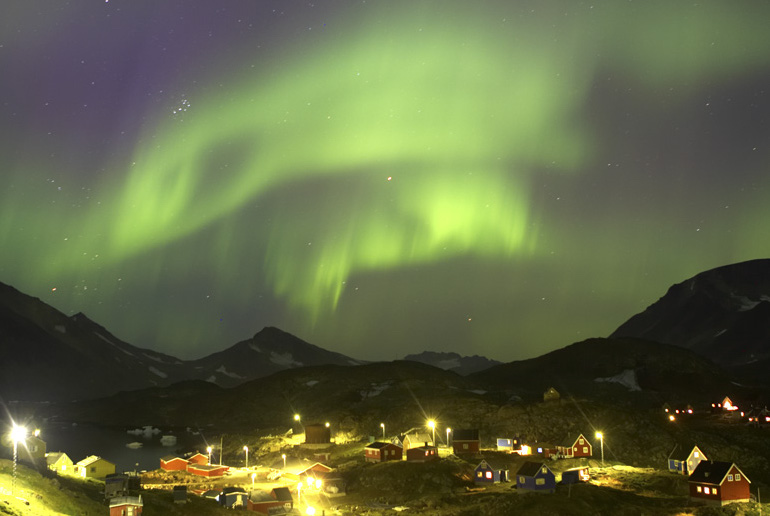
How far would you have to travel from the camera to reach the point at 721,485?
7419 centimetres

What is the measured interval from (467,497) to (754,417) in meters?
77.9

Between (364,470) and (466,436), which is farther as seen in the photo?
(466,436)

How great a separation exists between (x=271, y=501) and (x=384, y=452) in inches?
1318

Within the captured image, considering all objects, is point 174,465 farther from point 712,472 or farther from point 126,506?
point 712,472

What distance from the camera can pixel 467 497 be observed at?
3270 inches

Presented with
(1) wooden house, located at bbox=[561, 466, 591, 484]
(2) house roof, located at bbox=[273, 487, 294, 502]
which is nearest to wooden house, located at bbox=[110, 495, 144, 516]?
(2) house roof, located at bbox=[273, 487, 294, 502]

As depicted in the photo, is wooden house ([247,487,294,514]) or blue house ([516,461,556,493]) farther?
blue house ([516,461,556,493])

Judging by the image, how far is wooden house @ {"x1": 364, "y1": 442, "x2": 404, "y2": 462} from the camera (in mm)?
109625

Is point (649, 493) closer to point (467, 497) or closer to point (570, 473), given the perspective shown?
point (570, 473)

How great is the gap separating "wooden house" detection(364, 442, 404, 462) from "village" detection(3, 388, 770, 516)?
15cm

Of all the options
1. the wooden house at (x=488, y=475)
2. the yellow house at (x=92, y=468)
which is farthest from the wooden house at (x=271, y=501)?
the yellow house at (x=92, y=468)

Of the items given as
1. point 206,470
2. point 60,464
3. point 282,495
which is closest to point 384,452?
point 206,470

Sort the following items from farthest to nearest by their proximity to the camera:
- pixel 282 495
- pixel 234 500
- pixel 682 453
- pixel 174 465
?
pixel 174 465
pixel 682 453
pixel 234 500
pixel 282 495

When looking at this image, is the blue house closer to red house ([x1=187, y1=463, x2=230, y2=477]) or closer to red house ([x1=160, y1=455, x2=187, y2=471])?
red house ([x1=187, y1=463, x2=230, y2=477])
